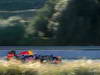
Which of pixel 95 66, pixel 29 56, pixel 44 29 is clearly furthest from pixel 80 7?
pixel 95 66

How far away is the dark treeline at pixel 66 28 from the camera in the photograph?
4294cm

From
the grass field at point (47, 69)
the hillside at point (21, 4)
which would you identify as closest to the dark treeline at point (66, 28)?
the grass field at point (47, 69)

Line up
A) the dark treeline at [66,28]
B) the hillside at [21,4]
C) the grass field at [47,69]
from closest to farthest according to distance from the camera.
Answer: the grass field at [47,69] < the dark treeline at [66,28] < the hillside at [21,4]

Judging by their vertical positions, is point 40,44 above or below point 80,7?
below

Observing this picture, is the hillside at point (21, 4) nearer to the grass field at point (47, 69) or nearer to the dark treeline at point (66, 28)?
the dark treeline at point (66, 28)

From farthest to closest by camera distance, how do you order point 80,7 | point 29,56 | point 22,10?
point 22,10
point 80,7
point 29,56

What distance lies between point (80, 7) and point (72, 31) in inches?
117

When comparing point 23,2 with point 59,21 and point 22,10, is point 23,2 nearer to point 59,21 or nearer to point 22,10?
point 22,10

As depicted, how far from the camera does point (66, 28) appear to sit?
1702 inches

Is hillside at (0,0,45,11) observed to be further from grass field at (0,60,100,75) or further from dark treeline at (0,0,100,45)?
grass field at (0,60,100,75)

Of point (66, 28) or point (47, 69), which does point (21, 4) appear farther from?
point (47, 69)

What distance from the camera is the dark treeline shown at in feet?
141

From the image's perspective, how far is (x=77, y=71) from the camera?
12633 mm

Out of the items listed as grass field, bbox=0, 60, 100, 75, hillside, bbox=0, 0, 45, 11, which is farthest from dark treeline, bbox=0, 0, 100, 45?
hillside, bbox=0, 0, 45, 11
